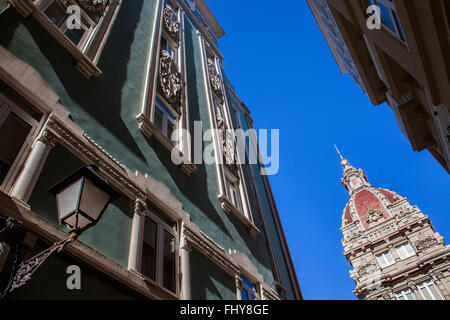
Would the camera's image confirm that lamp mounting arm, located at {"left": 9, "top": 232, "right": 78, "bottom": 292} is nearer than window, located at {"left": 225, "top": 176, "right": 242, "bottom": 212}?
Yes

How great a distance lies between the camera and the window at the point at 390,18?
8000 millimetres

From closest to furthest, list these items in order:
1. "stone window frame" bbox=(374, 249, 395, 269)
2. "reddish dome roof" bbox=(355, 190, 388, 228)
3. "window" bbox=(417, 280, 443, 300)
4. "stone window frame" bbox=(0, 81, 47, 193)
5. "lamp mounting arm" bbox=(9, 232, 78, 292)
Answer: "lamp mounting arm" bbox=(9, 232, 78, 292) < "stone window frame" bbox=(0, 81, 47, 193) < "window" bbox=(417, 280, 443, 300) < "stone window frame" bbox=(374, 249, 395, 269) < "reddish dome roof" bbox=(355, 190, 388, 228)

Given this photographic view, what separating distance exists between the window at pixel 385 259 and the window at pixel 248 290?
130 ft

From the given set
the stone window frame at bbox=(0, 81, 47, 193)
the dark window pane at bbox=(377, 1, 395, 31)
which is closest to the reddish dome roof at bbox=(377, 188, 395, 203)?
the dark window pane at bbox=(377, 1, 395, 31)

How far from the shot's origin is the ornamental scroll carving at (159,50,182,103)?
36.1 ft

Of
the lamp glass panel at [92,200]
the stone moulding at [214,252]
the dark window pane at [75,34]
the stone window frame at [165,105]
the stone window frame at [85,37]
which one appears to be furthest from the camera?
the stone window frame at [165,105]

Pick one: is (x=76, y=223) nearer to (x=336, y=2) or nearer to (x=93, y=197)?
(x=93, y=197)

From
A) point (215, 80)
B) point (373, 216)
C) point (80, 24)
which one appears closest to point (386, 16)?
point (80, 24)

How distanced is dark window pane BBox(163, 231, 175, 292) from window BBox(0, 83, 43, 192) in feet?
11.1

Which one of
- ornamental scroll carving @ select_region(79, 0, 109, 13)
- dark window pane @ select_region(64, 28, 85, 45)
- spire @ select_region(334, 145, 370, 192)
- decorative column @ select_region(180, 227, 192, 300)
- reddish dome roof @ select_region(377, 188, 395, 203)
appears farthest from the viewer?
spire @ select_region(334, 145, 370, 192)

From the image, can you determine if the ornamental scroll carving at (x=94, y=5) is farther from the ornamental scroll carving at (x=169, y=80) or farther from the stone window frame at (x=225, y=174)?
the stone window frame at (x=225, y=174)

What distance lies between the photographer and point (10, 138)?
520cm

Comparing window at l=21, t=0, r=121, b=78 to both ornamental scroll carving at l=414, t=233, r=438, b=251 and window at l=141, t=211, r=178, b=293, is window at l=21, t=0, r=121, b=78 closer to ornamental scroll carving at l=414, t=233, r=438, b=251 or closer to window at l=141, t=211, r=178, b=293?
window at l=141, t=211, r=178, b=293

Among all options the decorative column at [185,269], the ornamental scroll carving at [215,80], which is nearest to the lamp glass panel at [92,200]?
the decorative column at [185,269]
